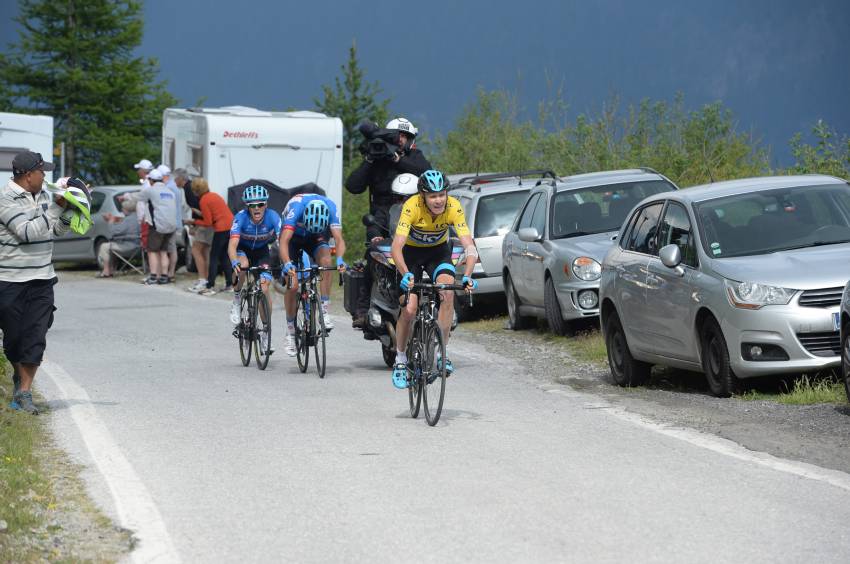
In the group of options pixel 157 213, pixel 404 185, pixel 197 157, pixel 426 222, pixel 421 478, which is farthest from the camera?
pixel 197 157

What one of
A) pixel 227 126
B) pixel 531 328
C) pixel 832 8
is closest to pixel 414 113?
pixel 832 8

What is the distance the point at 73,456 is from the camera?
9.26 meters

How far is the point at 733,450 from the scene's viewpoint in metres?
9.02

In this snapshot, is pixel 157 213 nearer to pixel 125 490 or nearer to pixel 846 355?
pixel 846 355

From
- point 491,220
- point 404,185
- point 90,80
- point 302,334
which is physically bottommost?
point 302,334

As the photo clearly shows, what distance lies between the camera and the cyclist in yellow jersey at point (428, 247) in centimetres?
1064

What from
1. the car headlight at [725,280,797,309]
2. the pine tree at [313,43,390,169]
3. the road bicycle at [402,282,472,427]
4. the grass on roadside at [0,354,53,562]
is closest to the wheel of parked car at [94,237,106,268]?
the grass on roadside at [0,354,53,562]

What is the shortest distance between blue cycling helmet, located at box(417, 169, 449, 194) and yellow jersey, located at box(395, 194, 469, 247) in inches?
7.7

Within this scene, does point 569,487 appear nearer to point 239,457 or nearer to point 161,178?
point 239,457

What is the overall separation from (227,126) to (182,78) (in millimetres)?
112235

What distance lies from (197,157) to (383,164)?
1479 centimetres

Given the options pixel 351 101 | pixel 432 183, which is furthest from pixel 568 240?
pixel 351 101

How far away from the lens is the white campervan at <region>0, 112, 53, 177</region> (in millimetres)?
24922

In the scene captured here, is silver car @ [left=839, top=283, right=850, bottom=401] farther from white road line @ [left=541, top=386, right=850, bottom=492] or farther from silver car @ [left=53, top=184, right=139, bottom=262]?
silver car @ [left=53, top=184, right=139, bottom=262]
